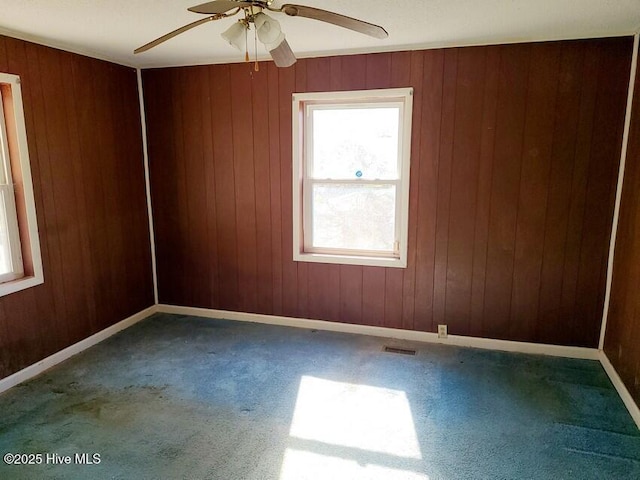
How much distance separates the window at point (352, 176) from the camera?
3.41 m

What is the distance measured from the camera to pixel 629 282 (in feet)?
8.86

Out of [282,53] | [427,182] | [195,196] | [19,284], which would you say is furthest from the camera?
[195,196]

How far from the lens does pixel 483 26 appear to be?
8.89ft

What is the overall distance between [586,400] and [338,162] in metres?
2.42

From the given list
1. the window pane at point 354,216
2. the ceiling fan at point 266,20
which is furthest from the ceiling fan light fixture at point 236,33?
the window pane at point 354,216

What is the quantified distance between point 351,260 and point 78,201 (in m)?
2.23

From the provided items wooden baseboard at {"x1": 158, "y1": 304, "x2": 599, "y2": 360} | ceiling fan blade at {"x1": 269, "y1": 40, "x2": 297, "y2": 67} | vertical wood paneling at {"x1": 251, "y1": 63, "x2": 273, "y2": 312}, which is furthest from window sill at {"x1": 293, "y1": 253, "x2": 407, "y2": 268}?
ceiling fan blade at {"x1": 269, "y1": 40, "x2": 297, "y2": 67}

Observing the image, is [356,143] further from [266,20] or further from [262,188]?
[266,20]

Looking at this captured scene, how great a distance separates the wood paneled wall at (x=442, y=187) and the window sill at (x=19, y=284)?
126 centimetres

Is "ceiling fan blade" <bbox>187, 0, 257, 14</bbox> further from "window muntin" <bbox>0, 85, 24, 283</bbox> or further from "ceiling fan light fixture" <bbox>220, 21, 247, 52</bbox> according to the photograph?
"window muntin" <bbox>0, 85, 24, 283</bbox>

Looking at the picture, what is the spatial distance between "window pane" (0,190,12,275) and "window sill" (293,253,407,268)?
2.10 m

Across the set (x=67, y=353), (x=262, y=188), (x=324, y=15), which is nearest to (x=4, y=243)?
(x=67, y=353)

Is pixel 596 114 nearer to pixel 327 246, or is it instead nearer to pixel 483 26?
pixel 483 26

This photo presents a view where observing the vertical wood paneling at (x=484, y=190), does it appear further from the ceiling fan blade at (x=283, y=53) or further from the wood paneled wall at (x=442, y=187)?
the ceiling fan blade at (x=283, y=53)
